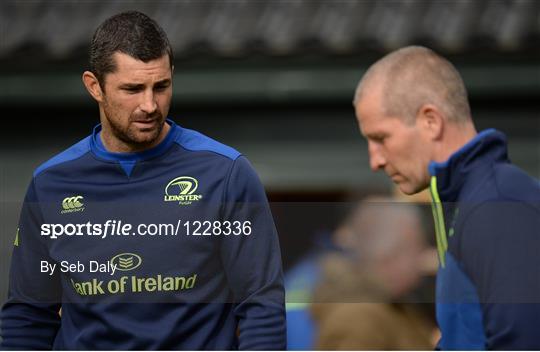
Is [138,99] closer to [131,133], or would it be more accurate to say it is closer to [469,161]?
[131,133]

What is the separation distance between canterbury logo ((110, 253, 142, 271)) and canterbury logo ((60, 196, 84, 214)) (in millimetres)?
223

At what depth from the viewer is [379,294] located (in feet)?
15.9

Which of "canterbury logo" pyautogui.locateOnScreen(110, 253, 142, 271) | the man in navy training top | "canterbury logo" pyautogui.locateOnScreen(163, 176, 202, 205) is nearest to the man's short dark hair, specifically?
the man in navy training top

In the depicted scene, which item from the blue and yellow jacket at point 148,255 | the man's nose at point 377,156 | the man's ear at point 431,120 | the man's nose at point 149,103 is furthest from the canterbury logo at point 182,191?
the man's ear at point 431,120

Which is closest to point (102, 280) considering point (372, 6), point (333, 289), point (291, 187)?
point (333, 289)

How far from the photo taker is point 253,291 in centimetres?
429

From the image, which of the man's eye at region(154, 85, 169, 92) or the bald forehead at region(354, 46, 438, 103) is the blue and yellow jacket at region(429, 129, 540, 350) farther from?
the man's eye at region(154, 85, 169, 92)

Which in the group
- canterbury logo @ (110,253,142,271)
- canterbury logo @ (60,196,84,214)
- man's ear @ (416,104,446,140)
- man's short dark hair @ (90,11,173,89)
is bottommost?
canterbury logo @ (110,253,142,271)

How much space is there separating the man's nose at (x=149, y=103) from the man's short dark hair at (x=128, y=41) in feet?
0.37

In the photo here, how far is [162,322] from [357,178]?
11.5ft

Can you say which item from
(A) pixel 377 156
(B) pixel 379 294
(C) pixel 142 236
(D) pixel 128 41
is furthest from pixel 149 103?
(B) pixel 379 294

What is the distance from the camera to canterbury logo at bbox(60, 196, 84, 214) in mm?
4496

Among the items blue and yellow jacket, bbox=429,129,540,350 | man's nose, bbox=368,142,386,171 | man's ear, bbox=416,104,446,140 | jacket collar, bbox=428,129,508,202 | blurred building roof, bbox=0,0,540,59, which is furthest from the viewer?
blurred building roof, bbox=0,0,540,59

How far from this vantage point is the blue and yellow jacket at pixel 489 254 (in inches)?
153
